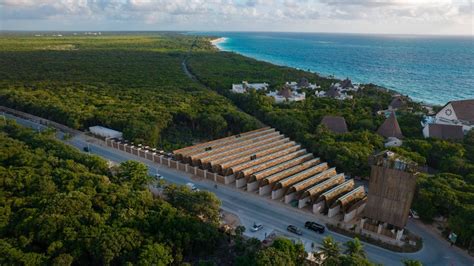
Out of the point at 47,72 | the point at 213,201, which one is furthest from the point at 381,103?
the point at 47,72

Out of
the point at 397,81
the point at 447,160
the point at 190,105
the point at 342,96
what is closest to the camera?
the point at 447,160

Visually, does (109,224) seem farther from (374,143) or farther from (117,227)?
(374,143)

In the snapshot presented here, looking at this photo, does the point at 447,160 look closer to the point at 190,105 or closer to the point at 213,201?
the point at 213,201

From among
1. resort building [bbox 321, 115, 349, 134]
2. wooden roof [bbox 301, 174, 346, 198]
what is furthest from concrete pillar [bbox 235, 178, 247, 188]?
resort building [bbox 321, 115, 349, 134]

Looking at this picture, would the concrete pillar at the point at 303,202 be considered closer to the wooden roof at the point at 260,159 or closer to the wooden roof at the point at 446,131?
the wooden roof at the point at 260,159

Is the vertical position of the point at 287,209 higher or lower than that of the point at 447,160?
lower

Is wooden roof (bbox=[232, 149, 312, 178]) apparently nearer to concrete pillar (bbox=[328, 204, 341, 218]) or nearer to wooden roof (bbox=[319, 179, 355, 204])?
wooden roof (bbox=[319, 179, 355, 204])
